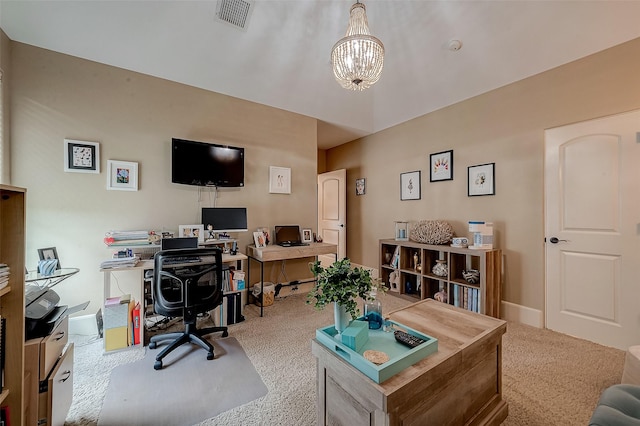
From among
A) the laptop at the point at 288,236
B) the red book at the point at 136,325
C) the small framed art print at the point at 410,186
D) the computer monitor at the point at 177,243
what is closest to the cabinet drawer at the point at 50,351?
the red book at the point at 136,325

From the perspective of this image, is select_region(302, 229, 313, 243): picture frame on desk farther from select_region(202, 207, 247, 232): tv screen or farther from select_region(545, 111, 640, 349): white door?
select_region(545, 111, 640, 349): white door

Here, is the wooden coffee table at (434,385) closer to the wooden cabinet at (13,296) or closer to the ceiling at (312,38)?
the wooden cabinet at (13,296)

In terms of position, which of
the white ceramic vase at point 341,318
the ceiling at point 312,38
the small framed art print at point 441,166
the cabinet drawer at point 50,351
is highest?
the ceiling at point 312,38

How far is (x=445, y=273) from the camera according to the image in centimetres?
325

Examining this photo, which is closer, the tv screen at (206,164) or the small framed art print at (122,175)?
the small framed art print at (122,175)

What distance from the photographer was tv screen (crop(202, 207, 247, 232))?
3137mm

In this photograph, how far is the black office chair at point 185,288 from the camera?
2.09 m

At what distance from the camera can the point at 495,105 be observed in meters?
3.08

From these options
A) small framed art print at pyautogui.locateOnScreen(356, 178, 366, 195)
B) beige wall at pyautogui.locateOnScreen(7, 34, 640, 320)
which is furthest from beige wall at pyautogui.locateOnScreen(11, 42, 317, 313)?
small framed art print at pyautogui.locateOnScreen(356, 178, 366, 195)

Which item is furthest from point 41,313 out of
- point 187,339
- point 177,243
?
point 177,243

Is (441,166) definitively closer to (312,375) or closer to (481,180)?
(481,180)

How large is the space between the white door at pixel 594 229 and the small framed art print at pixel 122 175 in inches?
174

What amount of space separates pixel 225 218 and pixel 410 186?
2776mm

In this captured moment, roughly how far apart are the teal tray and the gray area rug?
0.89 metres
